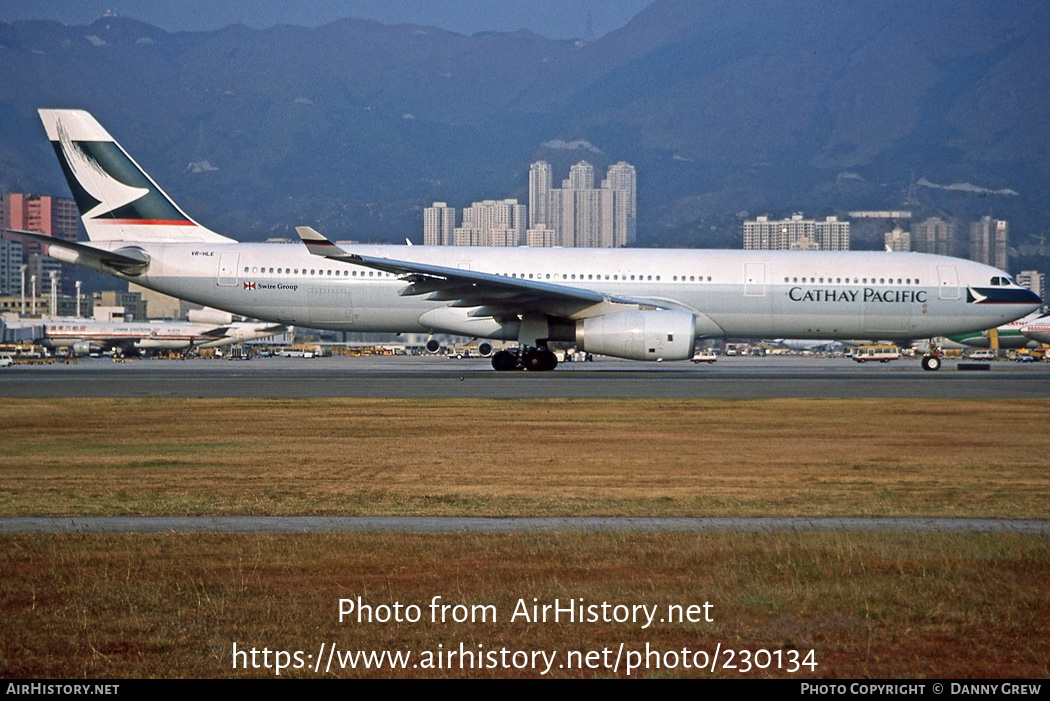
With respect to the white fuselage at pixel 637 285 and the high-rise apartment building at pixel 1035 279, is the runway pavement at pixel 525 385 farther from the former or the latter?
the high-rise apartment building at pixel 1035 279

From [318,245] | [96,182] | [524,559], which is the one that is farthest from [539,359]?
[524,559]

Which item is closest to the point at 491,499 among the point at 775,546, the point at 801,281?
the point at 775,546

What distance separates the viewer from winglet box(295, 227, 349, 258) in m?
28.8

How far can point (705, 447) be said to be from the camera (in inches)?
649

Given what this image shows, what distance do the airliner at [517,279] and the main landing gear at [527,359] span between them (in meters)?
0.04

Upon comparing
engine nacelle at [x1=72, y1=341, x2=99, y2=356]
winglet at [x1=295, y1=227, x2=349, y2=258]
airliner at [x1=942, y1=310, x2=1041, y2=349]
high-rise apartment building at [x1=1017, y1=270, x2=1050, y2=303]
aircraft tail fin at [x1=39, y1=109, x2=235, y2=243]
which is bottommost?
engine nacelle at [x1=72, y1=341, x2=99, y2=356]

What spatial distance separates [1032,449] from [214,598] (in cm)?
1286

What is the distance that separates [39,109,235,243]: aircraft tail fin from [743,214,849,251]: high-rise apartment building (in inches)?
3537

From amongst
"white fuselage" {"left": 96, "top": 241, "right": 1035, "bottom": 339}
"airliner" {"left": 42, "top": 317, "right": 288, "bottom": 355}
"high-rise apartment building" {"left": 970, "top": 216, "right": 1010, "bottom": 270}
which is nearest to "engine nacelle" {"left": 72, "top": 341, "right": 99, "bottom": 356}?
"airliner" {"left": 42, "top": 317, "right": 288, "bottom": 355}

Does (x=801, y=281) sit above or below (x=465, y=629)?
above

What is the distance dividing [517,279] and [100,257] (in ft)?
39.7

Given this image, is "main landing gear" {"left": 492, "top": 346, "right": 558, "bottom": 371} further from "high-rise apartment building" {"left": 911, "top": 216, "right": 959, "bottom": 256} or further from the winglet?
"high-rise apartment building" {"left": 911, "top": 216, "right": 959, "bottom": 256}

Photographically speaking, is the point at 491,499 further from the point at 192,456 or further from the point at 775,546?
the point at 192,456

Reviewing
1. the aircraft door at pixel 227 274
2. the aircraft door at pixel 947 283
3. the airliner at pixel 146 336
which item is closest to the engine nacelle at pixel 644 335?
the aircraft door at pixel 947 283
